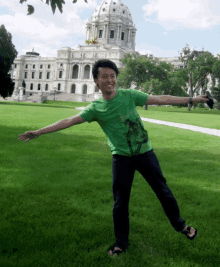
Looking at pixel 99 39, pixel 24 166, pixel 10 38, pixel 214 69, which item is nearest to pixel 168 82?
pixel 214 69

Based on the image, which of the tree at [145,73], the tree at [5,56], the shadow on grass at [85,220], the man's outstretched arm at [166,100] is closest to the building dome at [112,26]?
the tree at [145,73]

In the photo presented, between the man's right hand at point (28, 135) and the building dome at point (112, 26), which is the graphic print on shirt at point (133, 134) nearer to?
the man's right hand at point (28, 135)

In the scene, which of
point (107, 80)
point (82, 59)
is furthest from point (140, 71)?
point (107, 80)

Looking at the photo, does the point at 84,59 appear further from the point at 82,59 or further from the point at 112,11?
the point at 112,11

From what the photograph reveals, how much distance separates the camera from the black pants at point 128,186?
116 inches

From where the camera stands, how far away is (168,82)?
156 feet

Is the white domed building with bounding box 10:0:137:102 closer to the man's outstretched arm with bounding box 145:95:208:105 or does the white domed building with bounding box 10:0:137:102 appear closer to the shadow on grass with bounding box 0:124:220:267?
the shadow on grass with bounding box 0:124:220:267

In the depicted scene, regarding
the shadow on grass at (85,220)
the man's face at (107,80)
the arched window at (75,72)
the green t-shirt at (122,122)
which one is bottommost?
the shadow on grass at (85,220)

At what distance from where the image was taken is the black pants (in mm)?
2939

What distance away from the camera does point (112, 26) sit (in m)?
107

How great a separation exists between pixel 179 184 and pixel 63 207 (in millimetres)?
2256

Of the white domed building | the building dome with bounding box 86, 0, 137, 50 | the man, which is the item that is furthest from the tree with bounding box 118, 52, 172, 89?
the building dome with bounding box 86, 0, 137, 50

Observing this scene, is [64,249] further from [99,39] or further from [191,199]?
[99,39]

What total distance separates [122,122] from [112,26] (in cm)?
11155
